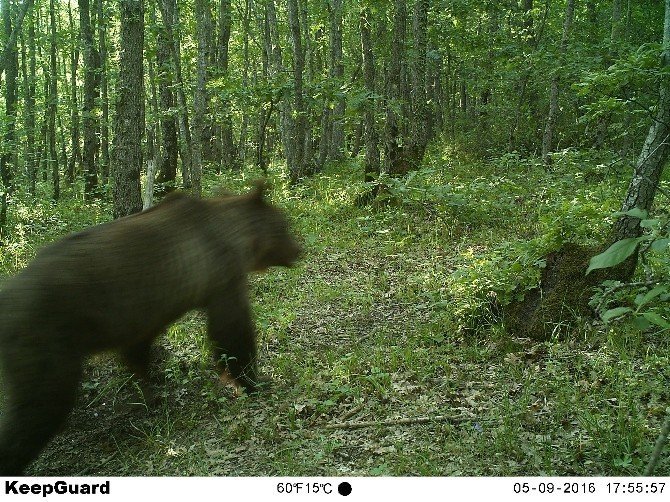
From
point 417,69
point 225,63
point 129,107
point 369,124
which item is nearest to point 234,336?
point 129,107

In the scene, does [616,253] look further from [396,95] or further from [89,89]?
[89,89]

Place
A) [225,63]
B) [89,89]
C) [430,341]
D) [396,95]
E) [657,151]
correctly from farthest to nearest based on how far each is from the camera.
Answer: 1. [225,63]
2. [89,89]
3. [396,95]
4. [430,341]
5. [657,151]

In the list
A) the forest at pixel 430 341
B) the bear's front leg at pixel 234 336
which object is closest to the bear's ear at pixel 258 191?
the forest at pixel 430 341

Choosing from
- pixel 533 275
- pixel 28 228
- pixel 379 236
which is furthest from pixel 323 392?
pixel 28 228

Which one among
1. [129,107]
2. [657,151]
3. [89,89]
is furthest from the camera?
[89,89]

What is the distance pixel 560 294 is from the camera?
18.2 ft

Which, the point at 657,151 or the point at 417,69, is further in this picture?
the point at 417,69

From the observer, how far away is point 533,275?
228 inches

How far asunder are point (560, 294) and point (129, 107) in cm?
632
